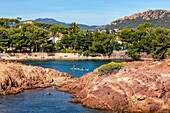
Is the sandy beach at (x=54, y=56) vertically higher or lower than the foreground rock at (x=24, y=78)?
higher

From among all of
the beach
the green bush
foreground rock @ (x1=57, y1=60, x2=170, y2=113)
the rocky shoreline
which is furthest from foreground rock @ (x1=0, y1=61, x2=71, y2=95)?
the beach

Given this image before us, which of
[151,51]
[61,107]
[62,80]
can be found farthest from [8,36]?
[61,107]

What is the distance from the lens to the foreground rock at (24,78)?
59.2 m

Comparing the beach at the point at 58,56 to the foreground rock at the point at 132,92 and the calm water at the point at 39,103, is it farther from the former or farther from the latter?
the foreground rock at the point at 132,92

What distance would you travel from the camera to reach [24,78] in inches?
2517

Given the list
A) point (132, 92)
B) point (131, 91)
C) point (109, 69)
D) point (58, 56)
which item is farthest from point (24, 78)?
point (58, 56)

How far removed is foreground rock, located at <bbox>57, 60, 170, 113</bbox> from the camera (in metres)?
47.8

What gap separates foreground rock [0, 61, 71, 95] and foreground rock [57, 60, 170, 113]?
1220cm

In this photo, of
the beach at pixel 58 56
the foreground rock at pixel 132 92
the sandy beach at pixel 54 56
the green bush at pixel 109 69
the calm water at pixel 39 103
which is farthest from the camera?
the beach at pixel 58 56

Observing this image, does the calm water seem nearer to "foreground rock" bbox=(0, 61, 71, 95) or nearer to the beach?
"foreground rock" bbox=(0, 61, 71, 95)

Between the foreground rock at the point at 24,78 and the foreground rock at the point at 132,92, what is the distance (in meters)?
12.2

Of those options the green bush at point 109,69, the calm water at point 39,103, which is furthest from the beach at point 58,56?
the green bush at point 109,69

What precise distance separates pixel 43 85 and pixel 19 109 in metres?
16.4

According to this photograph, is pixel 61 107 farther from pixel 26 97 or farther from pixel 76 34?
pixel 76 34
